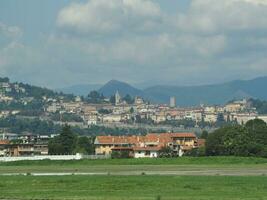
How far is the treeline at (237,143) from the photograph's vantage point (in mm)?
127125

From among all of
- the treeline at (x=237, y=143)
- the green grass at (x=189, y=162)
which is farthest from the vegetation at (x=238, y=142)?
the green grass at (x=189, y=162)

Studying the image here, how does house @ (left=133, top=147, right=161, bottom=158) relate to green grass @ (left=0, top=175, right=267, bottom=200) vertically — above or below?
above

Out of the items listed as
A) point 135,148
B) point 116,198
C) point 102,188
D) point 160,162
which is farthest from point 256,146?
point 116,198

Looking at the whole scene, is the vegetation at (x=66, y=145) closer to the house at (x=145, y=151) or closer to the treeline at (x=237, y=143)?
the house at (x=145, y=151)

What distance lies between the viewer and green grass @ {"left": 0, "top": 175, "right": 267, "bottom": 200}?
41594 millimetres

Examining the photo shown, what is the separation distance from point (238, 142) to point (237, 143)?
336 millimetres

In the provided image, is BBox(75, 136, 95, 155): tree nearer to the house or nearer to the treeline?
the house

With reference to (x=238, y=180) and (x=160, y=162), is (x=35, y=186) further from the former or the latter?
(x=160, y=162)

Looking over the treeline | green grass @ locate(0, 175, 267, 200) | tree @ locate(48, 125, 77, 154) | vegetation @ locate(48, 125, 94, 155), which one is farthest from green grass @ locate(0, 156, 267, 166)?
green grass @ locate(0, 175, 267, 200)

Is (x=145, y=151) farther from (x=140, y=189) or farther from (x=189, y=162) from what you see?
(x=140, y=189)

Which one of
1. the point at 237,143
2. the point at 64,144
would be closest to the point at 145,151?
the point at 64,144

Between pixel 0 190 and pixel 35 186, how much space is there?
441cm

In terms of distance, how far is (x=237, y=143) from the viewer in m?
130

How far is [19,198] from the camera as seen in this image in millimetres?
40656
